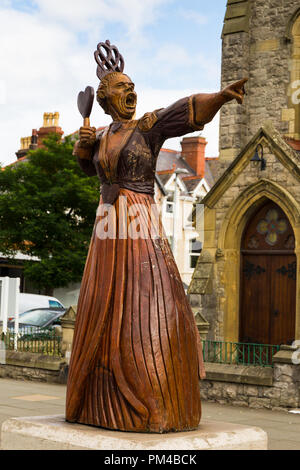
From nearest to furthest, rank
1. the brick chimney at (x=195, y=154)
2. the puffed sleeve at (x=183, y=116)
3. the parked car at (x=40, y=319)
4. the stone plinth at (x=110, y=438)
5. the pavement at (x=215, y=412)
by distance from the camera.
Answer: the stone plinth at (x=110, y=438), the puffed sleeve at (x=183, y=116), the pavement at (x=215, y=412), the parked car at (x=40, y=319), the brick chimney at (x=195, y=154)

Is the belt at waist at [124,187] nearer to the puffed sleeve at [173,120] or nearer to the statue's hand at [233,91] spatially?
the puffed sleeve at [173,120]

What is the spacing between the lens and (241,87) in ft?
17.4

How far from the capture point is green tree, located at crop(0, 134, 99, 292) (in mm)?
33062

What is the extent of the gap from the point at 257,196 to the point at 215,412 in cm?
630

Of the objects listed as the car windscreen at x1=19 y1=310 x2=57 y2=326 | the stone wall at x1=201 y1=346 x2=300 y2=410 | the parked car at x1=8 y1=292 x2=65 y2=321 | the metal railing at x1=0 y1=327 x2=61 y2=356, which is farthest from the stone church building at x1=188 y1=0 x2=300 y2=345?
the parked car at x1=8 y1=292 x2=65 y2=321

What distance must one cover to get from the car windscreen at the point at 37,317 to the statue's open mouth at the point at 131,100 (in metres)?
14.3

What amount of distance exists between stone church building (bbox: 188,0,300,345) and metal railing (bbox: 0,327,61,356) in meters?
3.11

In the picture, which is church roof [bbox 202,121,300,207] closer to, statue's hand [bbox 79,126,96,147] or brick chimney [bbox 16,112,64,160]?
statue's hand [bbox 79,126,96,147]

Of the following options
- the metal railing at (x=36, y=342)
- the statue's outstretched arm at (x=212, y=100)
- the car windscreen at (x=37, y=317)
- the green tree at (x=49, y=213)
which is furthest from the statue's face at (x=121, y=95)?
the green tree at (x=49, y=213)

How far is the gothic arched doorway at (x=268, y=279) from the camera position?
16.0 m

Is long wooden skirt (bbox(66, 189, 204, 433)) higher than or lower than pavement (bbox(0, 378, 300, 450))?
higher

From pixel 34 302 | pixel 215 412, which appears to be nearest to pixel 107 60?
pixel 215 412
